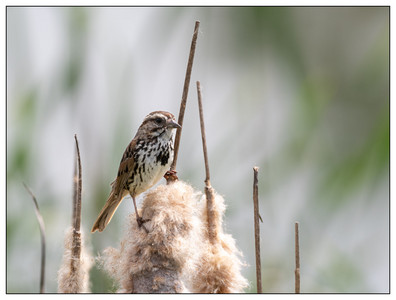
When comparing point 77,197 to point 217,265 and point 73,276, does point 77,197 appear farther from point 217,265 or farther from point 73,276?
point 217,265

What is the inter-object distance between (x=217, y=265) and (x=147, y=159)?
3.93 feet

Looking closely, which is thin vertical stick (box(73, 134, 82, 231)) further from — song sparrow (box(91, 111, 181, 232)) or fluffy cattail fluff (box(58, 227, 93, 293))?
song sparrow (box(91, 111, 181, 232))

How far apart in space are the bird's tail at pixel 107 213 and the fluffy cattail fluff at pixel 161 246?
0.61 m

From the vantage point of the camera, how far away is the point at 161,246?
2.57 m

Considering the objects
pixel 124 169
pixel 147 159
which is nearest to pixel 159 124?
pixel 147 159

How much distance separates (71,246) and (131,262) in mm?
261

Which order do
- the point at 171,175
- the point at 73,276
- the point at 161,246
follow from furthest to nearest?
1. the point at 171,175
2. the point at 161,246
3. the point at 73,276

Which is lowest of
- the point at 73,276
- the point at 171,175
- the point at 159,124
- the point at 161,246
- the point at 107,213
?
the point at 73,276

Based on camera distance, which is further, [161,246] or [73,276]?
[161,246]

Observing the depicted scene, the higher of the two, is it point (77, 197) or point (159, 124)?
point (159, 124)

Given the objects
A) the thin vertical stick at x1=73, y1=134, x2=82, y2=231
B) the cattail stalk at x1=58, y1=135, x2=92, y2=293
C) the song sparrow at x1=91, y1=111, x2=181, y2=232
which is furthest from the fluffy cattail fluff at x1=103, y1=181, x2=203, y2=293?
the song sparrow at x1=91, y1=111, x2=181, y2=232

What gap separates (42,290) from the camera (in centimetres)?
174

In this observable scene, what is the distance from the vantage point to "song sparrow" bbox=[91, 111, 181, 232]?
141 inches

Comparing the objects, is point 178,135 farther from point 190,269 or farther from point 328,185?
point 328,185
